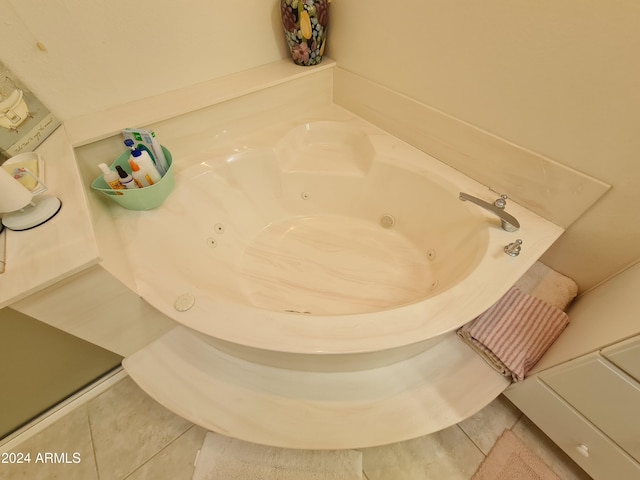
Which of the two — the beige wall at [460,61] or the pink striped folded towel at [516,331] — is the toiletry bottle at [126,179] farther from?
the pink striped folded towel at [516,331]

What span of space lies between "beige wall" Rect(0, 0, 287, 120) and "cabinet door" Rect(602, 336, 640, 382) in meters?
1.57

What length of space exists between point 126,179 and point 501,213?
120 centimetres

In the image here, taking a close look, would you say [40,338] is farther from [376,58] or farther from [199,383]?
[376,58]

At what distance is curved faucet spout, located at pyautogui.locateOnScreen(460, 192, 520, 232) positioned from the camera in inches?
34.3

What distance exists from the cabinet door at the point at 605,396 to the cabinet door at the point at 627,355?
0.06ft

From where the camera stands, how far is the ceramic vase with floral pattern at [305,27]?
1.15 metres

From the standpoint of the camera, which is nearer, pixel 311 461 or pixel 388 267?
pixel 311 461

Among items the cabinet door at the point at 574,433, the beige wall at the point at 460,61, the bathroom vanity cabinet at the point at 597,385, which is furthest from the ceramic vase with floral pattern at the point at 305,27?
the cabinet door at the point at 574,433

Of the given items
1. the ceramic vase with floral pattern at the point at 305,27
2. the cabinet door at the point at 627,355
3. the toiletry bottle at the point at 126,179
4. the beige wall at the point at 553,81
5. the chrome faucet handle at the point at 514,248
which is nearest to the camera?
the cabinet door at the point at 627,355

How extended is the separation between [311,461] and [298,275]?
67cm

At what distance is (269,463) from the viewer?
0.96 meters

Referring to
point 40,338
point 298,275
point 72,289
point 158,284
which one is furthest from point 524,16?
point 40,338

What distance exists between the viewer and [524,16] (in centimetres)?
76

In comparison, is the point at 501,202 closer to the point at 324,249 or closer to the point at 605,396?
the point at 605,396
